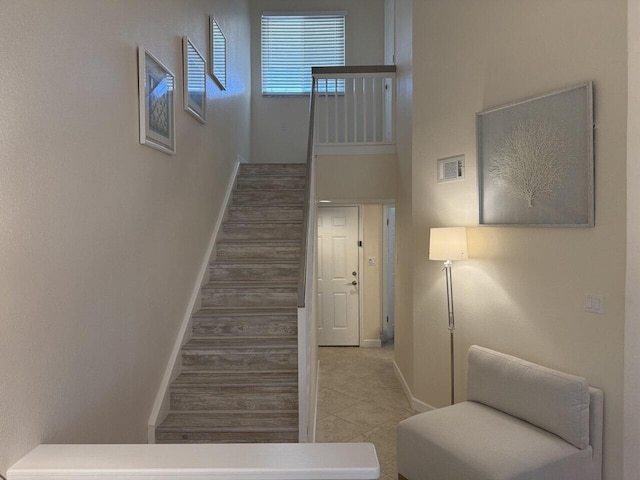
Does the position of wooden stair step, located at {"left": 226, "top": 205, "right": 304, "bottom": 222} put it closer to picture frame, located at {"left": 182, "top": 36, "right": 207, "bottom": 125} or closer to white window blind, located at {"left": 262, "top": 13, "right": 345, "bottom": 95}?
picture frame, located at {"left": 182, "top": 36, "right": 207, "bottom": 125}

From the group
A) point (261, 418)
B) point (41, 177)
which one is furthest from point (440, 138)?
point (41, 177)

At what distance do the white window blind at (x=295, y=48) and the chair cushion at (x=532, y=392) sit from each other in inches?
199

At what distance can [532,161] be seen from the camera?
2916mm

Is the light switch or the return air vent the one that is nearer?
the light switch

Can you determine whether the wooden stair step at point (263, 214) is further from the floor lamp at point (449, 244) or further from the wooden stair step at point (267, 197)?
the floor lamp at point (449, 244)

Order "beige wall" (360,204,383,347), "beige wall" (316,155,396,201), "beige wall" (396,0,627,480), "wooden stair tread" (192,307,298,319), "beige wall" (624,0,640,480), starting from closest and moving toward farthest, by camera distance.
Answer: "beige wall" (624,0,640,480), "beige wall" (396,0,627,480), "wooden stair tread" (192,307,298,319), "beige wall" (316,155,396,201), "beige wall" (360,204,383,347)

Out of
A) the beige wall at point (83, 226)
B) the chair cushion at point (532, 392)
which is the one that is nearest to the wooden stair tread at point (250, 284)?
the beige wall at point (83, 226)

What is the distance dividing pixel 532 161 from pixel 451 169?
80 cm

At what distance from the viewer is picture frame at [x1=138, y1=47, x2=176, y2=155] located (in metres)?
2.64

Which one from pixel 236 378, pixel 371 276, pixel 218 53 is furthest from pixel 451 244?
pixel 371 276

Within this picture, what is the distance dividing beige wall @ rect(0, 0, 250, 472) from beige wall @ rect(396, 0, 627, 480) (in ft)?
6.71

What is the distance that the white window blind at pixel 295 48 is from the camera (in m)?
6.81

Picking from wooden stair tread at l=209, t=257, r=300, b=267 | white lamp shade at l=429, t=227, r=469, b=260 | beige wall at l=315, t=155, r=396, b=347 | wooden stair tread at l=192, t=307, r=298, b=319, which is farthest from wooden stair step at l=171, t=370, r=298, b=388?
beige wall at l=315, t=155, r=396, b=347

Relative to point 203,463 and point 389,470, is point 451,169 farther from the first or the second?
point 203,463
